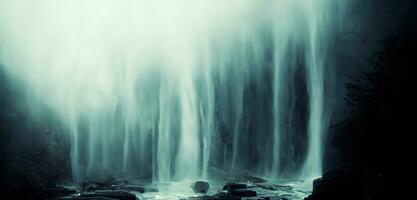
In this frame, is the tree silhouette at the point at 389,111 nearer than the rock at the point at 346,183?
Yes

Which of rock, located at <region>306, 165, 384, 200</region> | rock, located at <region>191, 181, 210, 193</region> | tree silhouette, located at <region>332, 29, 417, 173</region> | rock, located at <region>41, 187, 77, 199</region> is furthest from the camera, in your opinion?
rock, located at <region>191, 181, 210, 193</region>

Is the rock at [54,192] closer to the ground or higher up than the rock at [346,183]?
closer to the ground

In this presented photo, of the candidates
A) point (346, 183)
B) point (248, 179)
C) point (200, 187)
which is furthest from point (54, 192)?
point (346, 183)

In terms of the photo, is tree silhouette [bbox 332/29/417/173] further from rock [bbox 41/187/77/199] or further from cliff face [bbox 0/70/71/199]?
cliff face [bbox 0/70/71/199]

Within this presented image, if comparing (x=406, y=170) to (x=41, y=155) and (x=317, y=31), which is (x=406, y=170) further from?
(x=317, y=31)

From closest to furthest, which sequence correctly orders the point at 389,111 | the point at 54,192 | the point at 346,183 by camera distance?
the point at 389,111 → the point at 346,183 → the point at 54,192

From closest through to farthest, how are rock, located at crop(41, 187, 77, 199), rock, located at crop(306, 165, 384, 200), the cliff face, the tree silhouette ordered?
the tree silhouette, rock, located at crop(306, 165, 384, 200), rock, located at crop(41, 187, 77, 199), the cliff face

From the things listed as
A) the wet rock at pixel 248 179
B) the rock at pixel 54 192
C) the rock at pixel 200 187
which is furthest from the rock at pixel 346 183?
the wet rock at pixel 248 179

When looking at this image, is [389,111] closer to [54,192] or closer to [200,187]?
[200,187]

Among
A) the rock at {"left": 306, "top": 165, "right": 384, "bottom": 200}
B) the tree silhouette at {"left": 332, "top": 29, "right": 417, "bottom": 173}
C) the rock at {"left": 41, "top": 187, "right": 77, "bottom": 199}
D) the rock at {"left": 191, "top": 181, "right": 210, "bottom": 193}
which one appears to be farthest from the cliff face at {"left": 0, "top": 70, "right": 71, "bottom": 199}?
the tree silhouette at {"left": 332, "top": 29, "right": 417, "bottom": 173}

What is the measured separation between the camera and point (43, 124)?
64500mm

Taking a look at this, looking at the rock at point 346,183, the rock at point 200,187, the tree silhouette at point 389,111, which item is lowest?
the rock at point 200,187

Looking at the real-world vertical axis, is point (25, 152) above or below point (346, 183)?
above

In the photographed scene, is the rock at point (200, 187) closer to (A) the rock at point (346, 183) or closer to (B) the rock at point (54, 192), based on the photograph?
(B) the rock at point (54, 192)
